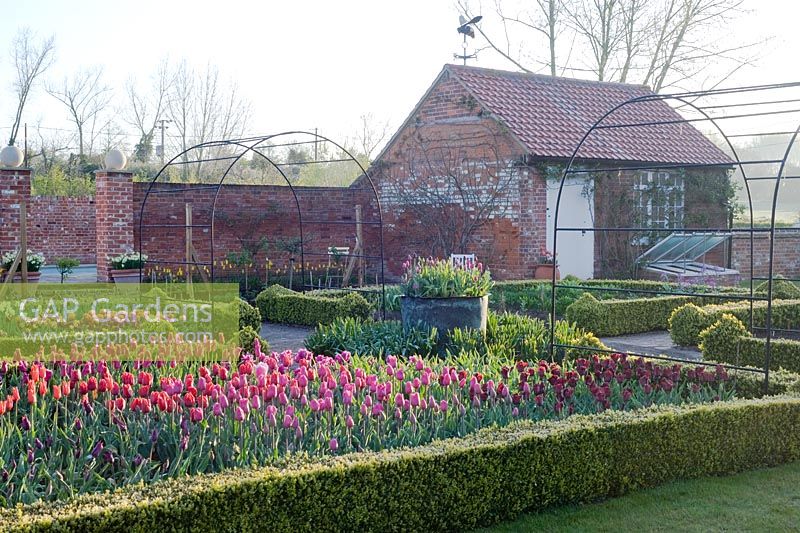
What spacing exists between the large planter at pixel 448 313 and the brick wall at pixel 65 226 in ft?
63.8

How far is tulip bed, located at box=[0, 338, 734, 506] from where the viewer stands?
463cm

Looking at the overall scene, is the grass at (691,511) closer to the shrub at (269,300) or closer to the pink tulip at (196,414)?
the pink tulip at (196,414)

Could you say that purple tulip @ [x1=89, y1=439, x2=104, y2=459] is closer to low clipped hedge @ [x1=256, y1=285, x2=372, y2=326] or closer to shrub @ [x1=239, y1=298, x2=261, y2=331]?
shrub @ [x1=239, y1=298, x2=261, y2=331]

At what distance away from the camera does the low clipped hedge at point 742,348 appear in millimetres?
8547

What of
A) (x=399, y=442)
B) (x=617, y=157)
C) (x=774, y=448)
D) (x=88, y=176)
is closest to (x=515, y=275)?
(x=617, y=157)

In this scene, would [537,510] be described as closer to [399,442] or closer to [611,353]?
[399,442]

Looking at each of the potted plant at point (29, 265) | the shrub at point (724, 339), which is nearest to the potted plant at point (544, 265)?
the shrub at point (724, 339)

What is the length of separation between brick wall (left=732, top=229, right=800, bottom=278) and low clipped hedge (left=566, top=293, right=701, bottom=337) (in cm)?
776

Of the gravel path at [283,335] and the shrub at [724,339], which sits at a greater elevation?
the shrub at [724,339]

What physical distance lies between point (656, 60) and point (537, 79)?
874 cm

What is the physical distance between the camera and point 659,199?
63.9ft

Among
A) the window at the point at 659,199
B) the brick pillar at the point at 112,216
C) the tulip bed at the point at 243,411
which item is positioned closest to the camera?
the tulip bed at the point at 243,411

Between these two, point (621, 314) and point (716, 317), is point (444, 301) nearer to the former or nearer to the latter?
point (716, 317)

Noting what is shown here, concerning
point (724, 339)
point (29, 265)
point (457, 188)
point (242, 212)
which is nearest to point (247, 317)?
point (724, 339)
